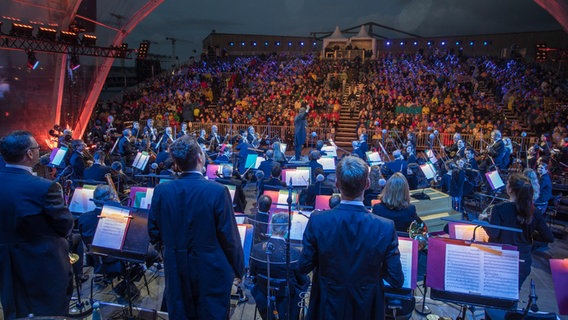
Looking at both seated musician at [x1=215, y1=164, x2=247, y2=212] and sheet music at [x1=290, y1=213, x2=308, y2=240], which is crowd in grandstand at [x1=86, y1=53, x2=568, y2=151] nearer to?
seated musician at [x1=215, y1=164, x2=247, y2=212]

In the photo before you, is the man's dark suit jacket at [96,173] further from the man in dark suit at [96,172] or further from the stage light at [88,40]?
the stage light at [88,40]

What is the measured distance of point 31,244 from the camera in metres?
3.32

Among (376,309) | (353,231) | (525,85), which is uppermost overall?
(525,85)

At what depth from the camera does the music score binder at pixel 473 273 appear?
3.30m

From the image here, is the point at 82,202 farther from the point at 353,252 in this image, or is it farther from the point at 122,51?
the point at 122,51

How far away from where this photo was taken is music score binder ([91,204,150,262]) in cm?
412

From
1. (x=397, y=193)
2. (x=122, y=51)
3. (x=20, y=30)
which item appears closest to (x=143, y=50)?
(x=122, y=51)

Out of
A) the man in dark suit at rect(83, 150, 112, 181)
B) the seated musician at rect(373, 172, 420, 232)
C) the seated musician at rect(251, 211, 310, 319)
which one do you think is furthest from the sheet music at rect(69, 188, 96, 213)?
the seated musician at rect(373, 172, 420, 232)

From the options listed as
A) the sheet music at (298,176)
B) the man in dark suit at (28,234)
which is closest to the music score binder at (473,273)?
the man in dark suit at (28,234)

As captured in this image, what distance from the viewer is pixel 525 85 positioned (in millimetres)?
20422

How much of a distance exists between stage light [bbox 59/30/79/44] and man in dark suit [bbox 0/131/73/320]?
1234 cm

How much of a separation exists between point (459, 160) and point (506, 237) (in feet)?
17.7

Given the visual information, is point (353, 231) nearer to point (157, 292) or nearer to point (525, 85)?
point (157, 292)

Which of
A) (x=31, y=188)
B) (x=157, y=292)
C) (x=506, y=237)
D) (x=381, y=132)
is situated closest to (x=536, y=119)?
(x=381, y=132)
